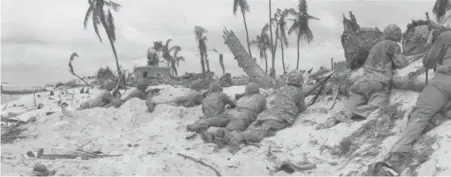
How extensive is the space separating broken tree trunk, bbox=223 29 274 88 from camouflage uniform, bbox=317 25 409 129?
13.0 ft

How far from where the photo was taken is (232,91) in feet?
37.7

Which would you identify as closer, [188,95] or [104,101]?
[188,95]

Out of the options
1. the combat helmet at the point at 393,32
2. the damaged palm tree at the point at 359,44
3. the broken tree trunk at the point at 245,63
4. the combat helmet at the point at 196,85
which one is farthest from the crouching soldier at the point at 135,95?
the combat helmet at the point at 393,32

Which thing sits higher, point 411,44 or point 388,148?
point 411,44

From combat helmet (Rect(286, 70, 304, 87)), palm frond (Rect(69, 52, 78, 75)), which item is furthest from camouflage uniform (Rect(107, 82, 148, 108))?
palm frond (Rect(69, 52, 78, 75))

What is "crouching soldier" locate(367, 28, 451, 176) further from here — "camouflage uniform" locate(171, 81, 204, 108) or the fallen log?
"camouflage uniform" locate(171, 81, 204, 108)

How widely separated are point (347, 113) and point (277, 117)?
1225 mm

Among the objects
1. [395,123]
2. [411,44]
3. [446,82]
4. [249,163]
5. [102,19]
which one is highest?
[102,19]

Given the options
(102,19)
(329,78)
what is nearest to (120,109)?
(329,78)

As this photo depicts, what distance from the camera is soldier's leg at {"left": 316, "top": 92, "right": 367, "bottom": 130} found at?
5.93 m

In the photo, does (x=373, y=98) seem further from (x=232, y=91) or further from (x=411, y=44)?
(x=232, y=91)

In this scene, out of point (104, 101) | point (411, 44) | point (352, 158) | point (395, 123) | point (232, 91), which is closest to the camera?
point (352, 158)

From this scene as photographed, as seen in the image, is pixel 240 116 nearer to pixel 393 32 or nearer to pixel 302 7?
pixel 393 32

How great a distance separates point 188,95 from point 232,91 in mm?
2008
